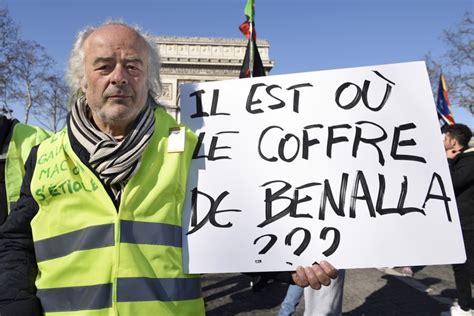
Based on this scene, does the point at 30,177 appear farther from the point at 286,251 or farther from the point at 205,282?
the point at 205,282

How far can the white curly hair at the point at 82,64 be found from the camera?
150cm

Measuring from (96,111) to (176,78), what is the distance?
4290cm

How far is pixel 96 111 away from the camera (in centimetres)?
142

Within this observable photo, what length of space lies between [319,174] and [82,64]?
3.10 feet

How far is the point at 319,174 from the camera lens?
1.49 meters

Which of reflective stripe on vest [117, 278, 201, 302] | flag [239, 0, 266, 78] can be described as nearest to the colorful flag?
flag [239, 0, 266, 78]

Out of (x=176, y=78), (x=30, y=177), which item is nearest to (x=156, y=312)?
(x=30, y=177)

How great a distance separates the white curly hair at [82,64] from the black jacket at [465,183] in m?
3.70

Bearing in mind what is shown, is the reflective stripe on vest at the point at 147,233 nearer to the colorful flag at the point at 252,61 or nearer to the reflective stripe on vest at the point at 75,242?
the reflective stripe on vest at the point at 75,242

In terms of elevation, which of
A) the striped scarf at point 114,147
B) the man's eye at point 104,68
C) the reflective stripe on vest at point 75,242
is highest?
the man's eye at point 104,68

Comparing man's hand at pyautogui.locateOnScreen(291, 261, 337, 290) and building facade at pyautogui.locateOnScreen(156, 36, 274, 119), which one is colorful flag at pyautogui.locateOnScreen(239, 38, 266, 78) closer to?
man's hand at pyautogui.locateOnScreen(291, 261, 337, 290)

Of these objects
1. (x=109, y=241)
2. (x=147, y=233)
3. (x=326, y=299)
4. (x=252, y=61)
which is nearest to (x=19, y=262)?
(x=109, y=241)

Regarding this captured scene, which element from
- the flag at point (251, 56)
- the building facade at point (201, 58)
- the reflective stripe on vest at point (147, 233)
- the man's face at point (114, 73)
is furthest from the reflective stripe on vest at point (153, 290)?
the building facade at point (201, 58)

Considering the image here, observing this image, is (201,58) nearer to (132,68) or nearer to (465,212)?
(465,212)
